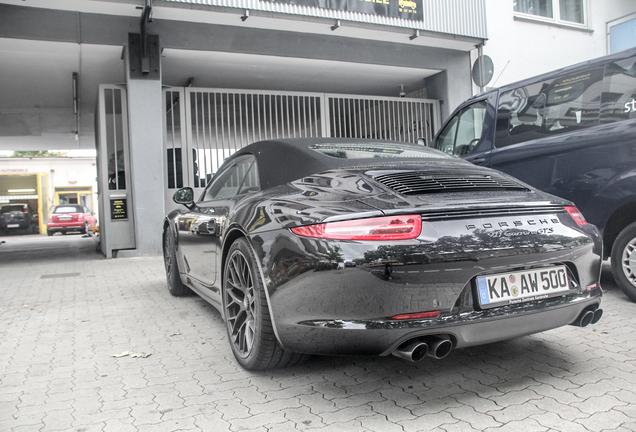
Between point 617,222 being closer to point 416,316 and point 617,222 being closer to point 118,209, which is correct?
point 416,316

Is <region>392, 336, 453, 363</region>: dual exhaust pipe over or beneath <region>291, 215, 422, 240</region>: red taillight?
beneath

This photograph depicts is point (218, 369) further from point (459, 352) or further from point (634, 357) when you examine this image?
point (634, 357)

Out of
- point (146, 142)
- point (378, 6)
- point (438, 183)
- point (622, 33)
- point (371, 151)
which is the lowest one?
point (438, 183)

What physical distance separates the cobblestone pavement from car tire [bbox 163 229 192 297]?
938mm

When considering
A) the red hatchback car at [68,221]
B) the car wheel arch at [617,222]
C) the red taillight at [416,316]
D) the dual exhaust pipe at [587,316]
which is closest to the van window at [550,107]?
the car wheel arch at [617,222]

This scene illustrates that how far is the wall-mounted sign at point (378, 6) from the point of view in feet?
28.5

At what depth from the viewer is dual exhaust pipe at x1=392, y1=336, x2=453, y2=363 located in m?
2.11

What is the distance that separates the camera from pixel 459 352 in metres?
3.01

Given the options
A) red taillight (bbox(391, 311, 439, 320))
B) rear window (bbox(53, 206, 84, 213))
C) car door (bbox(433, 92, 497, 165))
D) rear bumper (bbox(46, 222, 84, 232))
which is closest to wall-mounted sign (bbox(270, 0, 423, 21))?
car door (bbox(433, 92, 497, 165))

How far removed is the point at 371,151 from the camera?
3174 millimetres

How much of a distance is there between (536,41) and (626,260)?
9788 mm

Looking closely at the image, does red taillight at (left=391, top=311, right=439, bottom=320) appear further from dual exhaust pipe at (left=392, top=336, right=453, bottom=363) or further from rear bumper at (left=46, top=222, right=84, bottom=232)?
rear bumper at (left=46, top=222, right=84, bottom=232)

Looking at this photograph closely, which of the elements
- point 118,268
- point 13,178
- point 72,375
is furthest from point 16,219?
point 72,375

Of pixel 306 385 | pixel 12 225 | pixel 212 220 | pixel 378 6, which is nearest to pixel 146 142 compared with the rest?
pixel 378 6
